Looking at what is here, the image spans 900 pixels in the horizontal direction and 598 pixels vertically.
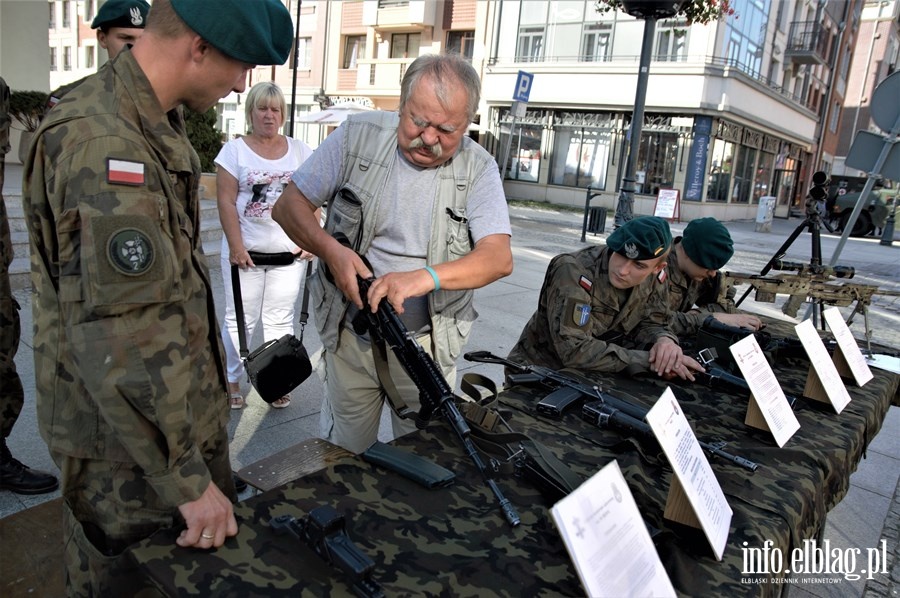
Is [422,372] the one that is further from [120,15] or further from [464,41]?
[464,41]

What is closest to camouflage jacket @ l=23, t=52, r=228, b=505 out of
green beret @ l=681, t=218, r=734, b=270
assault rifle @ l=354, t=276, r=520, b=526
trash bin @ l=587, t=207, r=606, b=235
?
assault rifle @ l=354, t=276, r=520, b=526

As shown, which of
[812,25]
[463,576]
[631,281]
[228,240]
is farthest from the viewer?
[812,25]

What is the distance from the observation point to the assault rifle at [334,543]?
104cm

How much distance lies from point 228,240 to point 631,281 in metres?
2.07

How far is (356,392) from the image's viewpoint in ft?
7.15

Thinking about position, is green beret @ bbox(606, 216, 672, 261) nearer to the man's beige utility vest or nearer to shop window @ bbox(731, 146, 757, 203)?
the man's beige utility vest

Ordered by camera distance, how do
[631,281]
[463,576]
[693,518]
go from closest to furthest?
[463,576] < [693,518] < [631,281]

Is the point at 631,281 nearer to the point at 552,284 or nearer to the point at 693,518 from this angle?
the point at 552,284

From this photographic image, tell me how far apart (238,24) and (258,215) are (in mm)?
2286

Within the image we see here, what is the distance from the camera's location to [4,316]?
2.28 metres

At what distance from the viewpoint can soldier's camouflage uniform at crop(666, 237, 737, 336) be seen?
318 cm

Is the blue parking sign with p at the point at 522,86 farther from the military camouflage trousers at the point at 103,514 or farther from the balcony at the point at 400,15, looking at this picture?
the balcony at the point at 400,15

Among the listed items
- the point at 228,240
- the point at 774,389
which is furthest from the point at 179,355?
the point at 228,240

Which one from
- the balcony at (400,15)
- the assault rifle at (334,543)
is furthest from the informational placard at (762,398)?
the balcony at (400,15)
